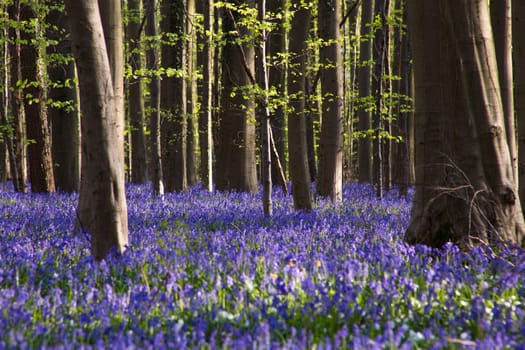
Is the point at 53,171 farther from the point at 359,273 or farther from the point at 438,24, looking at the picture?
the point at 359,273

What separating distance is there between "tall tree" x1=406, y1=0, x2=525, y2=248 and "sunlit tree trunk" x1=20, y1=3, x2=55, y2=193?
10.6 meters

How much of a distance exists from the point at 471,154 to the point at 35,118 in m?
11.5

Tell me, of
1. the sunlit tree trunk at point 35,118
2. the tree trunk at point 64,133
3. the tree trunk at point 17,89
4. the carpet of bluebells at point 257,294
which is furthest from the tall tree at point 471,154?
the tree trunk at point 17,89

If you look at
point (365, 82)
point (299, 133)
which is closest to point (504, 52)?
point (299, 133)

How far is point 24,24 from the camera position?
13547 millimetres

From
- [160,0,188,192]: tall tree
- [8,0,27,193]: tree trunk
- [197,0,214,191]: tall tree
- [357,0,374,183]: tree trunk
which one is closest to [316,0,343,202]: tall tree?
[197,0,214,191]: tall tree

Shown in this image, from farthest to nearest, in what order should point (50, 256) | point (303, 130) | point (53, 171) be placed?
point (53, 171), point (303, 130), point (50, 256)

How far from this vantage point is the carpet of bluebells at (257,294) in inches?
129

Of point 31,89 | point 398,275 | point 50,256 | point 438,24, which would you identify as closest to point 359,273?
point 398,275

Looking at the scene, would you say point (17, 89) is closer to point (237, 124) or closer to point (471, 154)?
point (237, 124)

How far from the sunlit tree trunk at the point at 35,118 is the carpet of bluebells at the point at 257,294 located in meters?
7.54

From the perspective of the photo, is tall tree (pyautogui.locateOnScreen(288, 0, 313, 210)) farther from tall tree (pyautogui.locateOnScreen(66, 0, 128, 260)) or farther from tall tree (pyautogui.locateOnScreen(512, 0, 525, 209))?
tall tree (pyautogui.locateOnScreen(66, 0, 128, 260))

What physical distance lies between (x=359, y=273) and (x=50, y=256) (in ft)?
9.59

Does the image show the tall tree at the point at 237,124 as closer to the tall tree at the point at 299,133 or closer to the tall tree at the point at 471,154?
the tall tree at the point at 299,133
